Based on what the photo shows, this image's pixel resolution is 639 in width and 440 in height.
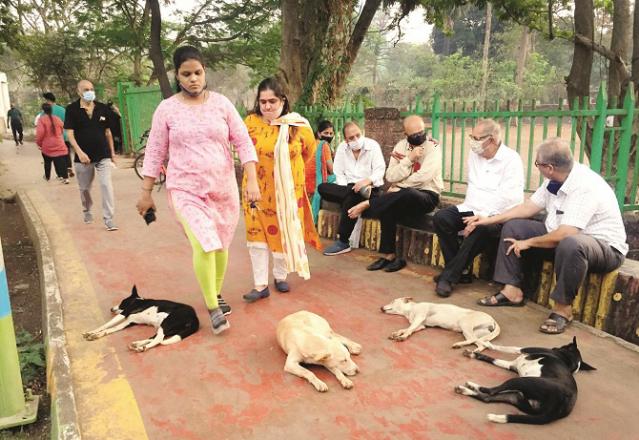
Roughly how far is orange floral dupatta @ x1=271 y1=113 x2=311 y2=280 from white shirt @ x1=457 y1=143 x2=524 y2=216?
1433mm

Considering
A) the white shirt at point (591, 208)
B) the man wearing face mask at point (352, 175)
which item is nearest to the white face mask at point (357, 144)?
the man wearing face mask at point (352, 175)

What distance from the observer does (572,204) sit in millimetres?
3412

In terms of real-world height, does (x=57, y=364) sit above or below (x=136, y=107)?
below

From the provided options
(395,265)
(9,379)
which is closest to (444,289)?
(395,265)

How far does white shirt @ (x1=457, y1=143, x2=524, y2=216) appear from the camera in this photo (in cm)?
419

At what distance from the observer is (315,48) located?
9.38 meters

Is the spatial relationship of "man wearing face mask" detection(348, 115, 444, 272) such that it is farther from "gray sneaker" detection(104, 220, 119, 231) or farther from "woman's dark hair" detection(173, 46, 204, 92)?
"gray sneaker" detection(104, 220, 119, 231)

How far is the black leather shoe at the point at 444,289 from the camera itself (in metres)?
4.15

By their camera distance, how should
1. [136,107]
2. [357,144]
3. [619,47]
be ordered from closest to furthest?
[357,144], [619,47], [136,107]

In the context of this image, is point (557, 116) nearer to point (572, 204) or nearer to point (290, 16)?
point (572, 204)

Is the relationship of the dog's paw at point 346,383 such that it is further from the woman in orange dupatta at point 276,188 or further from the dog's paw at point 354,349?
the woman in orange dupatta at point 276,188

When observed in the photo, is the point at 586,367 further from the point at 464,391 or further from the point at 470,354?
the point at 464,391

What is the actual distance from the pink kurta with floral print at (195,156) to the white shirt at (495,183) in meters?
2.14

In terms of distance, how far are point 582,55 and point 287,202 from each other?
6.06 m
